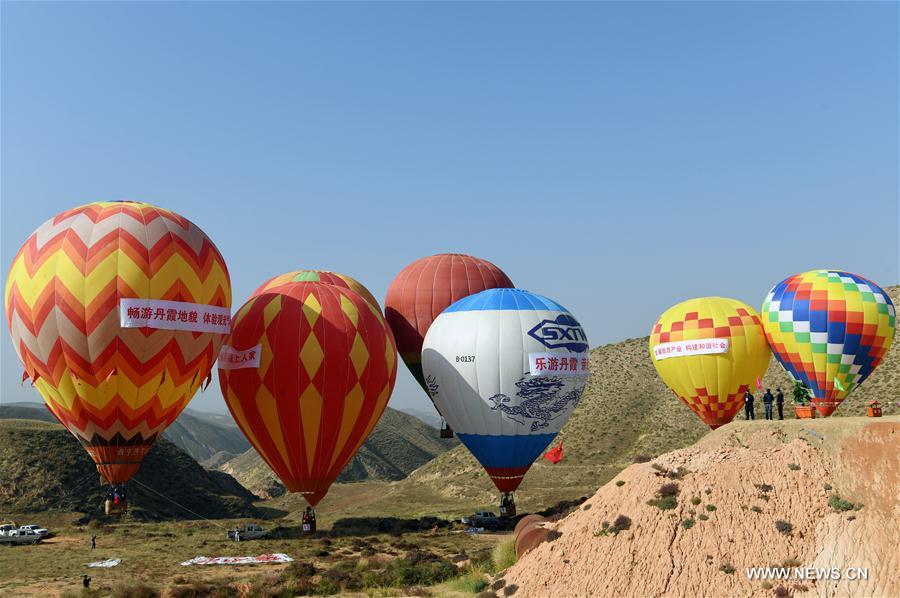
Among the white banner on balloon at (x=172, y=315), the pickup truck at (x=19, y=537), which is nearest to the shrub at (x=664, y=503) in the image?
the white banner on balloon at (x=172, y=315)

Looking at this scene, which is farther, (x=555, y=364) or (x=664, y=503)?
(x=555, y=364)

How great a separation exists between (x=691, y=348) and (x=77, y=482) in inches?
1983

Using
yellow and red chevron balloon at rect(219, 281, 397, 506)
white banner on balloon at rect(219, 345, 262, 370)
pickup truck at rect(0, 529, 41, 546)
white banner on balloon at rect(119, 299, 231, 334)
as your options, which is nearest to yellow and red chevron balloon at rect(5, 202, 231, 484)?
white banner on balloon at rect(119, 299, 231, 334)

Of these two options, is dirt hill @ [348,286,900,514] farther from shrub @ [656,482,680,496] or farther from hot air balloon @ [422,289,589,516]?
shrub @ [656,482,680,496]

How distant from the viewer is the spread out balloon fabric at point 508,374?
40.8 metres

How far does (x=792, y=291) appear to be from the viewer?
44.6 meters

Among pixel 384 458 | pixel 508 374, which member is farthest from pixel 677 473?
pixel 384 458

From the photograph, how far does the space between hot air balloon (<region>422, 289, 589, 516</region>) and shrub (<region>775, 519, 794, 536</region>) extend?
706 inches

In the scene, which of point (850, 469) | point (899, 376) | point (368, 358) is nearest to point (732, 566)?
point (850, 469)

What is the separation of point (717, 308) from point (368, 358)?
2232 cm

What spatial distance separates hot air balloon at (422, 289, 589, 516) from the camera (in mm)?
40844

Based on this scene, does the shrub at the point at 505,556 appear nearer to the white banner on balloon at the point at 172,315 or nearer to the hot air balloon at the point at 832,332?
the white banner on balloon at the point at 172,315

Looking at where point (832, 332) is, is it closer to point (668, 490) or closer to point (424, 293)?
point (668, 490)

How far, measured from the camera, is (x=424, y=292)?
170 ft
